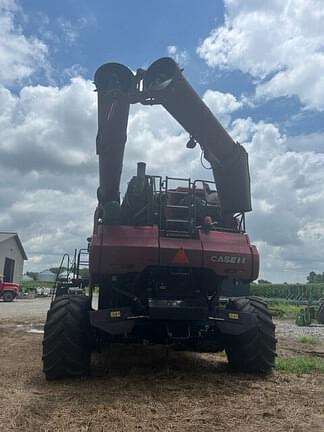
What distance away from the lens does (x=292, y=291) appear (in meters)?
44.5

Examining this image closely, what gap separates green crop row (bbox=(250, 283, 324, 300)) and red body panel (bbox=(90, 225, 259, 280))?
1215 inches

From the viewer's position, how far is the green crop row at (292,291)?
1599 inches

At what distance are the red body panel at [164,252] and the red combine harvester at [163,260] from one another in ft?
0.05

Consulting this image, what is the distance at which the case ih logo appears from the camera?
704 cm

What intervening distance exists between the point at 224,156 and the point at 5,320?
41.1 feet

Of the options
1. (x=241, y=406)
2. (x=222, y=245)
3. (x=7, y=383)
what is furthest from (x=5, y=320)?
(x=241, y=406)

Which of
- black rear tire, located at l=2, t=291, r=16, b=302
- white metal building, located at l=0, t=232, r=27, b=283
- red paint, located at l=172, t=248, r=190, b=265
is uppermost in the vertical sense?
white metal building, located at l=0, t=232, r=27, b=283

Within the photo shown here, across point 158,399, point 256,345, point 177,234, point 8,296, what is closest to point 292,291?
point 8,296

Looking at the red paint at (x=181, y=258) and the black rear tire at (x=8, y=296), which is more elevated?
the red paint at (x=181, y=258)

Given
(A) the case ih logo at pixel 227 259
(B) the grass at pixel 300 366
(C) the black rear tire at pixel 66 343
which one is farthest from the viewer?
(B) the grass at pixel 300 366

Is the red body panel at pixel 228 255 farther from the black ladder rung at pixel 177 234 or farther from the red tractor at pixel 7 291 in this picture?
the red tractor at pixel 7 291

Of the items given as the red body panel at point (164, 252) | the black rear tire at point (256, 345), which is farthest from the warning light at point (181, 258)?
the black rear tire at point (256, 345)

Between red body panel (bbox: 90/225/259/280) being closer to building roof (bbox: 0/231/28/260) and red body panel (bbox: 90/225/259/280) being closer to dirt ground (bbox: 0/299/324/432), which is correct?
dirt ground (bbox: 0/299/324/432)

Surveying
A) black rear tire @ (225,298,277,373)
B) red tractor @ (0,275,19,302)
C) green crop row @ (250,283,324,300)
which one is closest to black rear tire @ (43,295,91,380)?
black rear tire @ (225,298,277,373)
